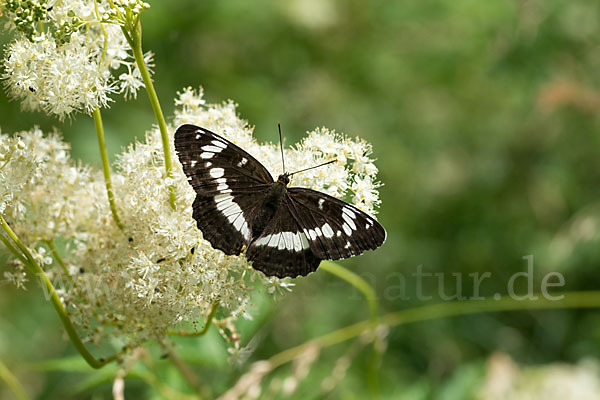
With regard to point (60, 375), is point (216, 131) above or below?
above

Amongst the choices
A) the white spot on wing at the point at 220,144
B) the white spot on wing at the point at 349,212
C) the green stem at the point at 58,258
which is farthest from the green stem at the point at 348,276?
the green stem at the point at 58,258

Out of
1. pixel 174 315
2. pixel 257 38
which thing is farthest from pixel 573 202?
pixel 174 315

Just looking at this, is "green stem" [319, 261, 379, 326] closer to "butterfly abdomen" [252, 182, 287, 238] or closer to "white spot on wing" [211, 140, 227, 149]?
"butterfly abdomen" [252, 182, 287, 238]

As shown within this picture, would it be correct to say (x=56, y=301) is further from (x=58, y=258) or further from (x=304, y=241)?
(x=304, y=241)

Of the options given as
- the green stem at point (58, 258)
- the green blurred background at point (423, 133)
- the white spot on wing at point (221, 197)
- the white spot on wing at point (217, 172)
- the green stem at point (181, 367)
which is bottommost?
the green stem at point (181, 367)

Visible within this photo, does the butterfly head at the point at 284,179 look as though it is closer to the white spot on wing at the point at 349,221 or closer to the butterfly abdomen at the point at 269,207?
the butterfly abdomen at the point at 269,207

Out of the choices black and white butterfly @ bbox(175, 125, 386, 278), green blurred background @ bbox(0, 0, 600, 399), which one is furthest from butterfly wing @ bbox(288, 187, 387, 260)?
green blurred background @ bbox(0, 0, 600, 399)

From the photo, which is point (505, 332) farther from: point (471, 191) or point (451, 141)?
point (451, 141)
